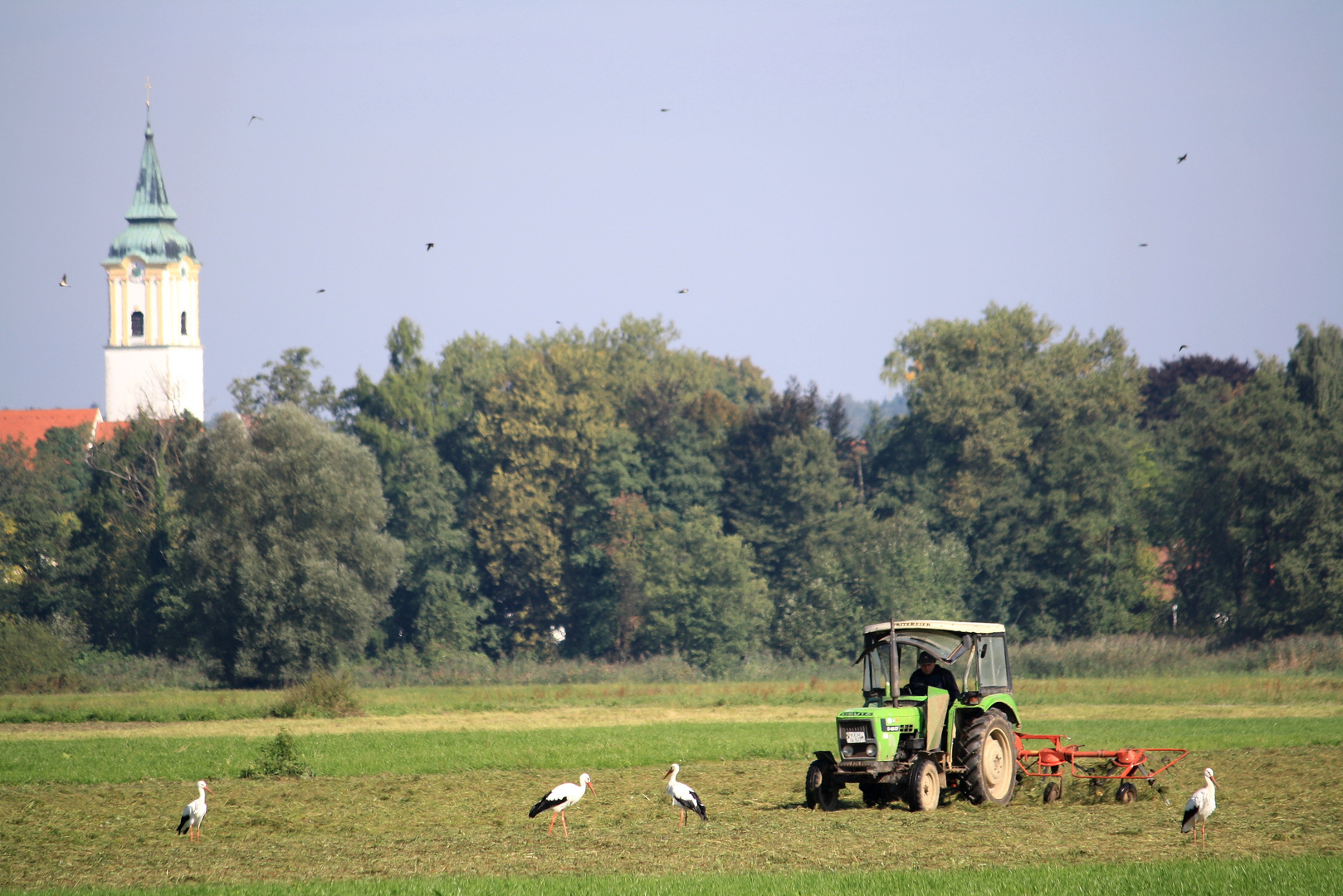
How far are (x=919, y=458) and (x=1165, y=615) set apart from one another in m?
15.0

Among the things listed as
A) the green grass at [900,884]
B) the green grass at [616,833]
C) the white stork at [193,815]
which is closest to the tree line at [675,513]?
the green grass at [616,833]

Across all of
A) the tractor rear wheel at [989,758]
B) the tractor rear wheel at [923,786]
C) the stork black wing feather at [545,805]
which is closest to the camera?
the stork black wing feather at [545,805]

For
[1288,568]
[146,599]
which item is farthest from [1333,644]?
[146,599]

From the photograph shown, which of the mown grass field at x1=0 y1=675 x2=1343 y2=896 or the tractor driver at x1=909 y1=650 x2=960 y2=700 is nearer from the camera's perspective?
the mown grass field at x1=0 y1=675 x2=1343 y2=896

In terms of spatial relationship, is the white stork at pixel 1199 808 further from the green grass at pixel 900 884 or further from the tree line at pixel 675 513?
the tree line at pixel 675 513

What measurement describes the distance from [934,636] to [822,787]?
252 centimetres

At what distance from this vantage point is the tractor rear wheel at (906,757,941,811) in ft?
56.0

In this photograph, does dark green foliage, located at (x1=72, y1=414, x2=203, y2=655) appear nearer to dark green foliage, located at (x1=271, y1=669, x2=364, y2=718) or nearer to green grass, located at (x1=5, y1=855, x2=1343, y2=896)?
dark green foliage, located at (x1=271, y1=669, x2=364, y2=718)

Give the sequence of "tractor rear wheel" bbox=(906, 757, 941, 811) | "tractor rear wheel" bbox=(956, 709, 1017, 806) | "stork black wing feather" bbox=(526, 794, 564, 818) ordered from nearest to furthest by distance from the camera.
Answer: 1. "stork black wing feather" bbox=(526, 794, 564, 818)
2. "tractor rear wheel" bbox=(906, 757, 941, 811)
3. "tractor rear wheel" bbox=(956, 709, 1017, 806)

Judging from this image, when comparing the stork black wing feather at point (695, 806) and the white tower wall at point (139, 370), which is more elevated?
the white tower wall at point (139, 370)

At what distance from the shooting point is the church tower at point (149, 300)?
9662 cm

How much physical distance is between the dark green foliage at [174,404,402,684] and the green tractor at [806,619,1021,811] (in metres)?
40.9

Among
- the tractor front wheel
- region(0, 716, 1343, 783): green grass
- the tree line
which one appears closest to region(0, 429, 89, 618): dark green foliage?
the tree line

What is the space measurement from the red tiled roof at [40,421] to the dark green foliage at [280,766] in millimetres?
65109
